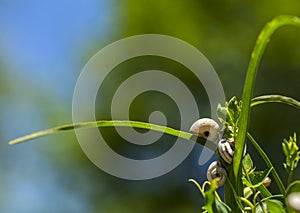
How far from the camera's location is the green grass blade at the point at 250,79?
0.48ft

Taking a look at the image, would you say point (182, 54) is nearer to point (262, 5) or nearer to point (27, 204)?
point (262, 5)

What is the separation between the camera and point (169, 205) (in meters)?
2.97

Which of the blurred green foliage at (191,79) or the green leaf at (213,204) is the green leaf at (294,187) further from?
the blurred green foliage at (191,79)

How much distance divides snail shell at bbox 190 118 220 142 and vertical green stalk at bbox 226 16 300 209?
0.01 meters

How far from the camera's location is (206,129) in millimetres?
179

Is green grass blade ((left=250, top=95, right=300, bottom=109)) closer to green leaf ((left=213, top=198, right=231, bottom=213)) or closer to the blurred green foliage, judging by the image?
green leaf ((left=213, top=198, right=231, bottom=213))

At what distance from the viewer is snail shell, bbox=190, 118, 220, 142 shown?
18 centimetres

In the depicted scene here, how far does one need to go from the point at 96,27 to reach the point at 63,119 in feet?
1.74

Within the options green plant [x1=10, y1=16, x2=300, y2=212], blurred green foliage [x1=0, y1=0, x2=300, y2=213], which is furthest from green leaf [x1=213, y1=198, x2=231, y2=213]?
blurred green foliage [x1=0, y1=0, x2=300, y2=213]

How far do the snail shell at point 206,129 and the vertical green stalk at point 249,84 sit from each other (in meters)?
0.01

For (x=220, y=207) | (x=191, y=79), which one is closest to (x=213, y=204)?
(x=220, y=207)

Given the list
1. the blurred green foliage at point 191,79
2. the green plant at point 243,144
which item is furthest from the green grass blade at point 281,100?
the blurred green foliage at point 191,79

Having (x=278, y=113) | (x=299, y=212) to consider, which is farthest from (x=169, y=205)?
(x=299, y=212)

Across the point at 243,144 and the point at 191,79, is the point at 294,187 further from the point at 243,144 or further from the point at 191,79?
the point at 191,79
